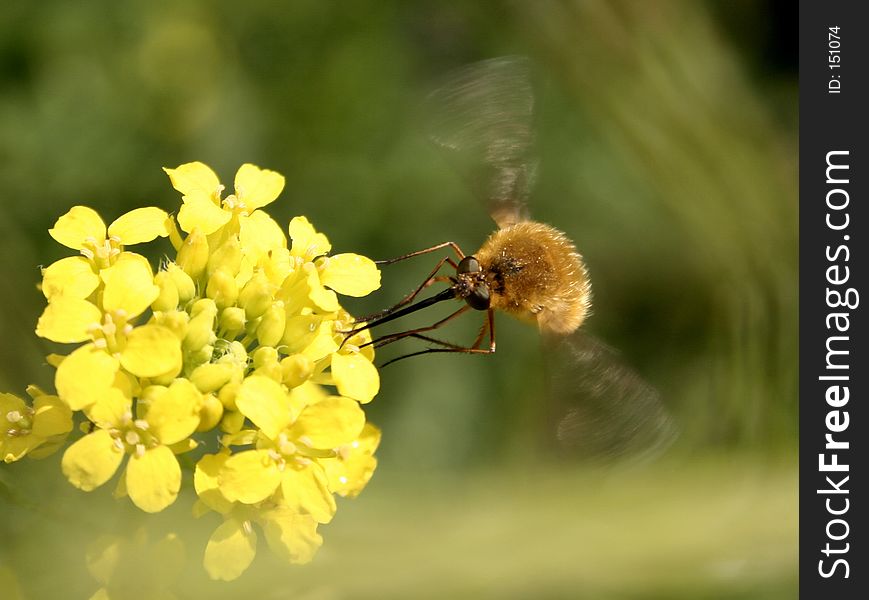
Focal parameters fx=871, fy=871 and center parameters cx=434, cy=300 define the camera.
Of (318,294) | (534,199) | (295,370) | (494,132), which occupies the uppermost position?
(534,199)

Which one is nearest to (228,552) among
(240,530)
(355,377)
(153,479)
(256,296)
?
(240,530)

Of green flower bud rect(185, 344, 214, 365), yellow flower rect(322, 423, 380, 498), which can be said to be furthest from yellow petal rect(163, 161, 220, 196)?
yellow flower rect(322, 423, 380, 498)

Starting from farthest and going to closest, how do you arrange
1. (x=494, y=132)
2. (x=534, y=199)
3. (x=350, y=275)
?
(x=534, y=199) < (x=494, y=132) < (x=350, y=275)

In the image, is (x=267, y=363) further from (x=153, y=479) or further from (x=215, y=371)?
(x=153, y=479)

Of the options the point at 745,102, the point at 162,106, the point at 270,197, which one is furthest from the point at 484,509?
the point at 745,102

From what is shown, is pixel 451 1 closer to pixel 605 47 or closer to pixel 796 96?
pixel 605 47

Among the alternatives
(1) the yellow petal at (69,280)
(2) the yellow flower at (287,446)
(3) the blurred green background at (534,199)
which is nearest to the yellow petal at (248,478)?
(2) the yellow flower at (287,446)
